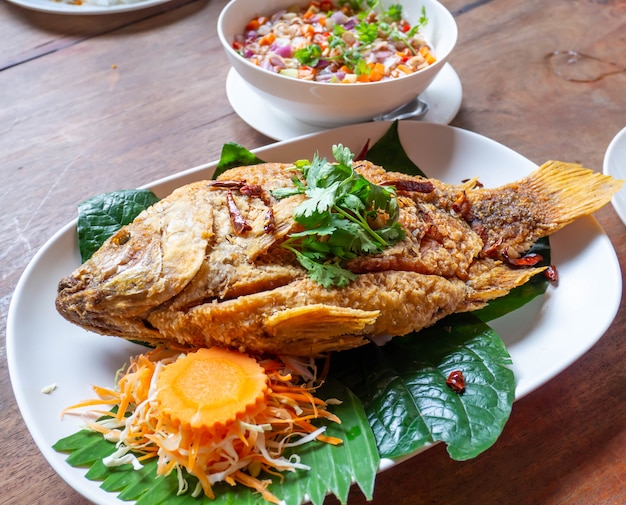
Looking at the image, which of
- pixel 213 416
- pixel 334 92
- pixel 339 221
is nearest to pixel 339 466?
pixel 213 416

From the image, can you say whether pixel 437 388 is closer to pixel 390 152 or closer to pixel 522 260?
pixel 522 260

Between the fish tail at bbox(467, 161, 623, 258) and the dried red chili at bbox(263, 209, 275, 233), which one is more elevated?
the dried red chili at bbox(263, 209, 275, 233)

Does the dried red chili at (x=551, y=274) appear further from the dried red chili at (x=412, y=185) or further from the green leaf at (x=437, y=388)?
the dried red chili at (x=412, y=185)

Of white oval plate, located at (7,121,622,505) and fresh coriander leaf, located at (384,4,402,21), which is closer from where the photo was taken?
white oval plate, located at (7,121,622,505)

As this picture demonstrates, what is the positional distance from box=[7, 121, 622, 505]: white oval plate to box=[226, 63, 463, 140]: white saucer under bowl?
2.39ft

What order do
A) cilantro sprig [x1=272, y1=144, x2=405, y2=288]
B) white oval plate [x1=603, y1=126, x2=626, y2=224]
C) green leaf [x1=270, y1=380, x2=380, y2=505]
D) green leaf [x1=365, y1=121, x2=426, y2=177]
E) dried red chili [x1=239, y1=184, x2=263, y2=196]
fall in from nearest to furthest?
green leaf [x1=270, y1=380, x2=380, y2=505]
cilantro sprig [x1=272, y1=144, x2=405, y2=288]
dried red chili [x1=239, y1=184, x2=263, y2=196]
white oval plate [x1=603, y1=126, x2=626, y2=224]
green leaf [x1=365, y1=121, x2=426, y2=177]

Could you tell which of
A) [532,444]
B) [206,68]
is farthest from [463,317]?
[206,68]

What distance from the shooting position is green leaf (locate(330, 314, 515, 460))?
1932 mm

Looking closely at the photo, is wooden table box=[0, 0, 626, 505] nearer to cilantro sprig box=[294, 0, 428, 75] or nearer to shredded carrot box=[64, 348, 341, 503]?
shredded carrot box=[64, 348, 341, 503]

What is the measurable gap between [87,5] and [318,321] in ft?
11.4

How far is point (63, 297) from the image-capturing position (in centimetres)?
203

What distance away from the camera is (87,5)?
14.2 feet

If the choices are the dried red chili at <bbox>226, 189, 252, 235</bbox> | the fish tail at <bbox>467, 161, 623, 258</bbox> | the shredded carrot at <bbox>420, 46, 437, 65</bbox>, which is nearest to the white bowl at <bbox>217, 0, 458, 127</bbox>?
the shredded carrot at <bbox>420, 46, 437, 65</bbox>

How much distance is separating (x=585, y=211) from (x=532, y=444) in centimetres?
98
